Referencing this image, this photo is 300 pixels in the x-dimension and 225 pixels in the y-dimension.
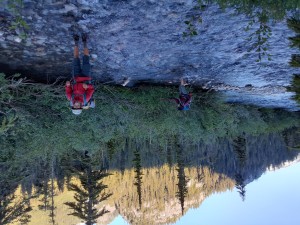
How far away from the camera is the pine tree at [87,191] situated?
11.5 metres

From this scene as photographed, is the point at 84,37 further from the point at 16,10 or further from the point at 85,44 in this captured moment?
the point at 16,10

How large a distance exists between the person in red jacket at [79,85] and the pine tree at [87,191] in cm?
443

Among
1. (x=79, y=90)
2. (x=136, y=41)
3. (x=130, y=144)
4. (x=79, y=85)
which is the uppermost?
(x=136, y=41)

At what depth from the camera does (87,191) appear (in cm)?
1172

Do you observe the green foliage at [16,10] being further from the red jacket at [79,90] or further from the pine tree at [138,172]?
the pine tree at [138,172]

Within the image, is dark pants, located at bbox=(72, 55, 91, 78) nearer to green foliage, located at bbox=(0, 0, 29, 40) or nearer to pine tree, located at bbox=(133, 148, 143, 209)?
green foliage, located at bbox=(0, 0, 29, 40)

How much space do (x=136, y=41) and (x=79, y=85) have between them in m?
1.94

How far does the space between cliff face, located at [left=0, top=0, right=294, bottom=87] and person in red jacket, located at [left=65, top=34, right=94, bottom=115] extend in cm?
48

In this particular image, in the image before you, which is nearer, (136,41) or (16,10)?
(16,10)

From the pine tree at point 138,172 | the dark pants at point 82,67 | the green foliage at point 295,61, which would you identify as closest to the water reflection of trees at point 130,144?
the pine tree at point 138,172

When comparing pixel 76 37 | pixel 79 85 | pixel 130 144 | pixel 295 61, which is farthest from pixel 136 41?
pixel 130 144

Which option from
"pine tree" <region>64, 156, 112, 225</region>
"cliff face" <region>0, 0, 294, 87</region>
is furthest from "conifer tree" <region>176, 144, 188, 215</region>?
"cliff face" <region>0, 0, 294, 87</region>

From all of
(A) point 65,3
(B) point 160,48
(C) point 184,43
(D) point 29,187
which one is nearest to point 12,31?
(A) point 65,3

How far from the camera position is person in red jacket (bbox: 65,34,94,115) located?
24.1 feet
